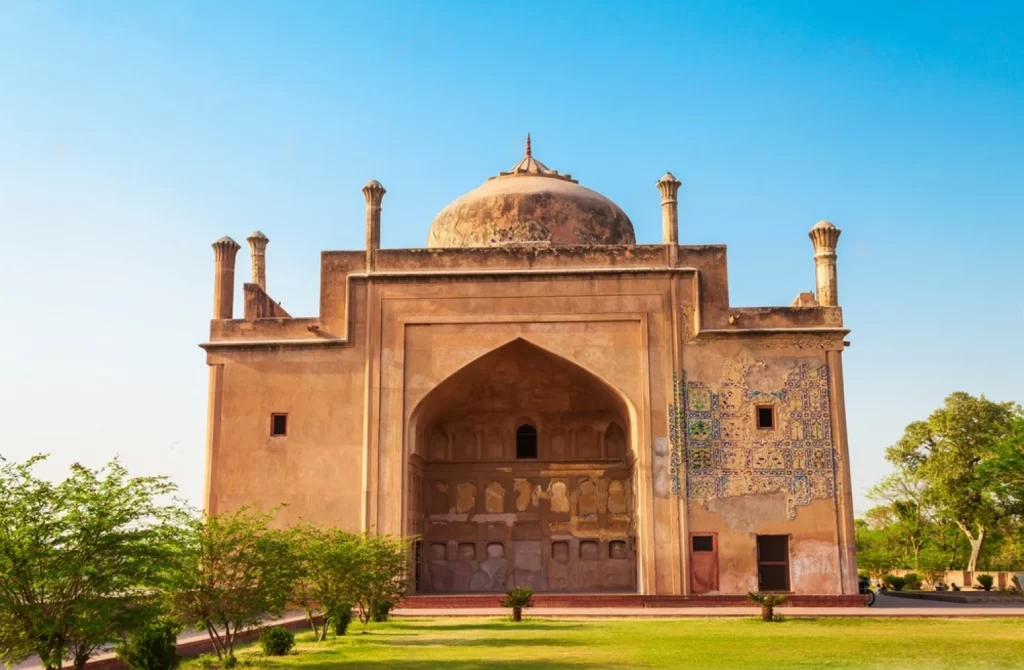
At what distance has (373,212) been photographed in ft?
65.0

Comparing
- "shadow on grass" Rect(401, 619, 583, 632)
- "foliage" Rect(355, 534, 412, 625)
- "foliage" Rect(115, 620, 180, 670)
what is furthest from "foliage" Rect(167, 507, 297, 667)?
"shadow on grass" Rect(401, 619, 583, 632)

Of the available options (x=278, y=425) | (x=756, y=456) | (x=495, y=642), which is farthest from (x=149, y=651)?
(x=756, y=456)

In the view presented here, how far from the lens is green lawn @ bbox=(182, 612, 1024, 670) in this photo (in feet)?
31.0

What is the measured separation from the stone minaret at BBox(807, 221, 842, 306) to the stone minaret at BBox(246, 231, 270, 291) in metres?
10.4

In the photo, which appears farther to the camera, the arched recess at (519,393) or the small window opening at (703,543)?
the arched recess at (519,393)

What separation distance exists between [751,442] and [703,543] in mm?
1855

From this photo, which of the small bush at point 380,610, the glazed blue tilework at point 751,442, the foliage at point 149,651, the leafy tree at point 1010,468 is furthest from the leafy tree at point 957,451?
the foliage at point 149,651

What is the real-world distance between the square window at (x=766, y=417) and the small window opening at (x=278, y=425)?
26.4 feet

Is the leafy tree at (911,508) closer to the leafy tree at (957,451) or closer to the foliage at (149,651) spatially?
the leafy tree at (957,451)

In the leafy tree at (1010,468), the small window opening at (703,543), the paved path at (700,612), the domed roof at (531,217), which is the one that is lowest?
the paved path at (700,612)

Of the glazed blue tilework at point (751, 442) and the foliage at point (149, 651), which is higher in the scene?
the glazed blue tilework at point (751, 442)

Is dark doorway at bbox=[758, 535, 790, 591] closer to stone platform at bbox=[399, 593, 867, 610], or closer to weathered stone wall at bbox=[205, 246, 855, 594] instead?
weathered stone wall at bbox=[205, 246, 855, 594]

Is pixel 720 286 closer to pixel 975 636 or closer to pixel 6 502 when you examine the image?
pixel 975 636

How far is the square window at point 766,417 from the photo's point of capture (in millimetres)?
18281
